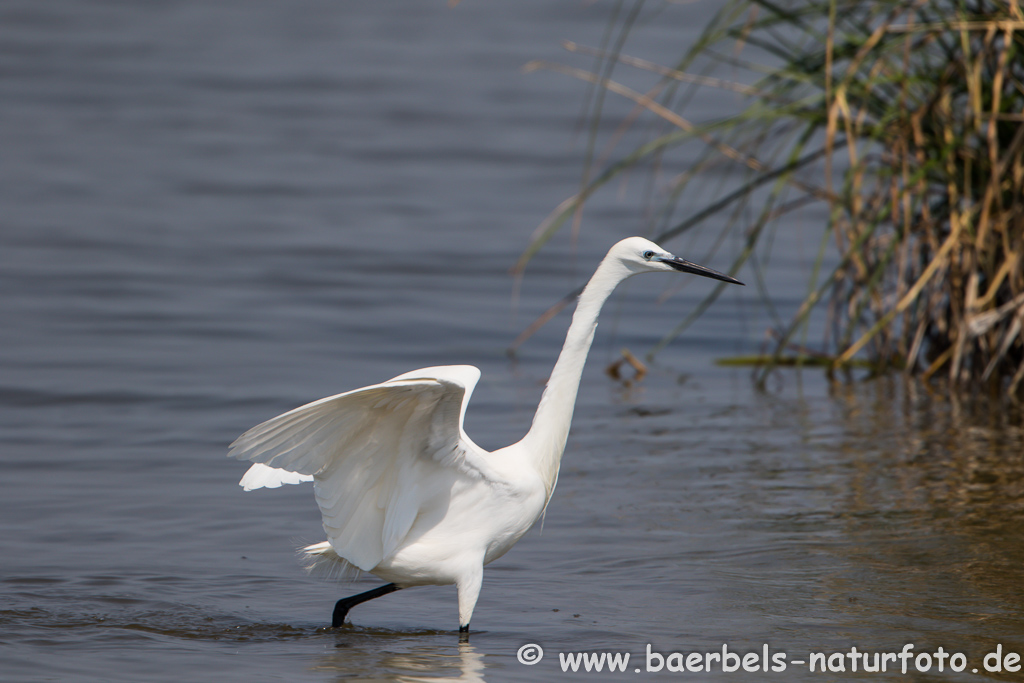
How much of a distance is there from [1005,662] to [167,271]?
7.75m

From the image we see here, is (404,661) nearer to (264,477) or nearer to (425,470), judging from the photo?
(425,470)

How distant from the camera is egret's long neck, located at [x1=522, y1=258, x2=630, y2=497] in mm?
4234

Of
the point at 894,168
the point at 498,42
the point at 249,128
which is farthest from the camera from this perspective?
the point at 498,42

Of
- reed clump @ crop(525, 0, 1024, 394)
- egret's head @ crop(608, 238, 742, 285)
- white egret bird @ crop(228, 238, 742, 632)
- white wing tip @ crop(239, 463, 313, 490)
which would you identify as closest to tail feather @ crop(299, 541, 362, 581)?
white egret bird @ crop(228, 238, 742, 632)

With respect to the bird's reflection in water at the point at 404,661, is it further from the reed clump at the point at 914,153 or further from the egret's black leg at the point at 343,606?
the reed clump at the point at 914,153

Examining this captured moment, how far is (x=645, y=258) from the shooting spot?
166 inches

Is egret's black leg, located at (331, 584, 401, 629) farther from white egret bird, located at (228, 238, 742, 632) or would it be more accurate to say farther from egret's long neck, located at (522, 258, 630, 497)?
egret's long neck, located at (522, 258, 630, 497)

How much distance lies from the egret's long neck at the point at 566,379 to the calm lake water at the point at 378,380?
54cm

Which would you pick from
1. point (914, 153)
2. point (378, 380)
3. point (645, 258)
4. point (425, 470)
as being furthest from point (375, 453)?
point (914, 153)

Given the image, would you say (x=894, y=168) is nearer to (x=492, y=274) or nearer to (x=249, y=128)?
(x=492, y=274)

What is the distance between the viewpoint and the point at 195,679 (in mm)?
3623

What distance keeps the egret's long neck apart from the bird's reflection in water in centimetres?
69

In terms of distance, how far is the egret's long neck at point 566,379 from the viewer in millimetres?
4234

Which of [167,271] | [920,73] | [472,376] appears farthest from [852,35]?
[167,271]
